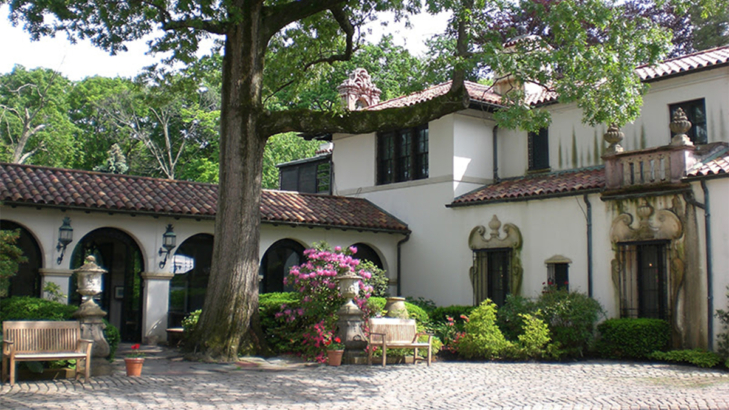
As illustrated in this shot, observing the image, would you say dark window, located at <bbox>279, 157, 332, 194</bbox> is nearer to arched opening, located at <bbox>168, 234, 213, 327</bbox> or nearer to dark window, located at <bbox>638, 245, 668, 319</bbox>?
arched opening, located at <bbox>168, 234, 213, 327</bbox>

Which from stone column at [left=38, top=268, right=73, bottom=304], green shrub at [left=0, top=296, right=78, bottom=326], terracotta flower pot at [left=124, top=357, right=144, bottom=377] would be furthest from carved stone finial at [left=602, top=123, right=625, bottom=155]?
stone column at [left=38, top=268, right=73, bottom=304]

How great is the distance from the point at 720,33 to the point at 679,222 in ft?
52.2

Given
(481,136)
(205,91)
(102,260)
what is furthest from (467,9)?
(205,91)

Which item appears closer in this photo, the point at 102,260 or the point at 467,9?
the point at 467,9

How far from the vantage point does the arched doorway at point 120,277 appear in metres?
16.5

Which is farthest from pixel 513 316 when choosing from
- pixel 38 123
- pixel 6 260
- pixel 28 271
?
pixel 38 123

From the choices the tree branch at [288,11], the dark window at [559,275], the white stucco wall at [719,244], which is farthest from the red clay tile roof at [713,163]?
the tree branch at [288,11]

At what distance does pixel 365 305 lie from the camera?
46.4 feet

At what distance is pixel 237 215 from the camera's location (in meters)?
12.9

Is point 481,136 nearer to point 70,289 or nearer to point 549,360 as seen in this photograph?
point 549,360

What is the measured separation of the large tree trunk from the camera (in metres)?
12.6

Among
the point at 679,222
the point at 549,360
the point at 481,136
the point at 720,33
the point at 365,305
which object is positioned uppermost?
the point at 720,33

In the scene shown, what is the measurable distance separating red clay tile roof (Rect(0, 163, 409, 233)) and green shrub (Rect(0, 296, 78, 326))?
262cm

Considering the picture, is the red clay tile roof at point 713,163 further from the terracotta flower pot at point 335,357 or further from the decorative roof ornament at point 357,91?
the decorative roof ornament at point 357,91
